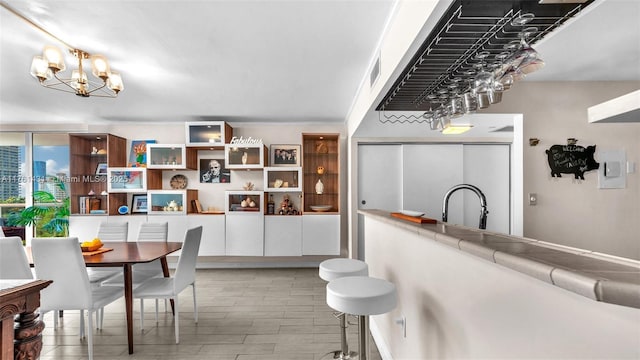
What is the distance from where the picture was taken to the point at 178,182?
5.23 metres

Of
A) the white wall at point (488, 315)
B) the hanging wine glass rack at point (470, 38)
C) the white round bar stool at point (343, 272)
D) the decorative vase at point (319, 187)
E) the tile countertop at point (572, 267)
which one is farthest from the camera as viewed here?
the decorative vase at point (319, 187)

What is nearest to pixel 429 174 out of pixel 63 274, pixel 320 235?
pixel 320 235

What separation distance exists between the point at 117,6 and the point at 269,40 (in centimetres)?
96

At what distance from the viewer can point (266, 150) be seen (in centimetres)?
507

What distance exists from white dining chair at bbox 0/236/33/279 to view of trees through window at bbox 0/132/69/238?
344 centimetres

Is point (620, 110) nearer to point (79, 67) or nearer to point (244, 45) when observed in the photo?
point (244, 45)

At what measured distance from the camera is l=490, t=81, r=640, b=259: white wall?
2.79 m

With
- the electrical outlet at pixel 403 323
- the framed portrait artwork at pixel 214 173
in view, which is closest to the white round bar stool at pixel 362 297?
the electrical outlet at pixel 403 323

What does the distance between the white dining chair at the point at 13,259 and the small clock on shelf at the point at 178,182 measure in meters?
2.89

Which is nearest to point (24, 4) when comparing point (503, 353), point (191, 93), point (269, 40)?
point (269, 40)

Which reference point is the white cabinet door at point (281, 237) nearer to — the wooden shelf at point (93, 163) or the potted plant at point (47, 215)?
the wooden shelf at point (93, 163)

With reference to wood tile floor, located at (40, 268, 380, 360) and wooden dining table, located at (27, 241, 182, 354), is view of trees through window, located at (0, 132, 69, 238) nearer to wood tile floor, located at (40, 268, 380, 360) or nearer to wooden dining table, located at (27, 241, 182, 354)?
wood tile floor, located at (40, 268, 380, 360)

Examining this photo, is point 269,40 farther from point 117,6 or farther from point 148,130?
point 148,130

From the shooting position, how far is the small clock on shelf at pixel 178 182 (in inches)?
205
